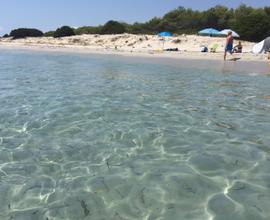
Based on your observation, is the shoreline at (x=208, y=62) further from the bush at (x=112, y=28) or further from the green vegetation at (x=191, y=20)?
the green vegetation at (x=191, y=20)

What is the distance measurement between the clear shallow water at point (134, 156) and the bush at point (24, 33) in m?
55.7

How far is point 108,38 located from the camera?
48.7 meters

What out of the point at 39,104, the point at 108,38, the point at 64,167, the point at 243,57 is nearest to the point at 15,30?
the point at 108,38

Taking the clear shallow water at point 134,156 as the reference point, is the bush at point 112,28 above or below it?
below

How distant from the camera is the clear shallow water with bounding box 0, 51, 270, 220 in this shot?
450cm

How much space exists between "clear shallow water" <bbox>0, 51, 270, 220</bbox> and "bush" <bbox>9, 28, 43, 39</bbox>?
55668 millimetres

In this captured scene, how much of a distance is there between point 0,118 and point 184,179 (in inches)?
187

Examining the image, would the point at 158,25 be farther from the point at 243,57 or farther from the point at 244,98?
the point at 244,98

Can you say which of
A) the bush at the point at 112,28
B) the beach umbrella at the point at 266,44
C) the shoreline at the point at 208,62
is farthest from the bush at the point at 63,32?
the beach umbrella at the point at 266,44

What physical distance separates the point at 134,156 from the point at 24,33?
203 feet

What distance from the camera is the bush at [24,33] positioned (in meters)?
63.7

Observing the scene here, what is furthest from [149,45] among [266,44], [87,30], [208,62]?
[87,30]

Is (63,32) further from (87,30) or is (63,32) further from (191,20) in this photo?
(191,20)

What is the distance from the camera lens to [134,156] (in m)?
6.09
